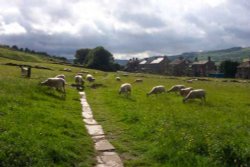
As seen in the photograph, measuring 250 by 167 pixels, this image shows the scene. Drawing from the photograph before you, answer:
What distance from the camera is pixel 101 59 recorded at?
16838 centimetres

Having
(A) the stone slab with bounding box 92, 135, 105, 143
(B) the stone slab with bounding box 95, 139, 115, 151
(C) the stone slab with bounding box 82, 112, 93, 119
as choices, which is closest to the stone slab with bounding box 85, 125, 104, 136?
(A) the stone slab with bounding box 92, 135, 105, 143

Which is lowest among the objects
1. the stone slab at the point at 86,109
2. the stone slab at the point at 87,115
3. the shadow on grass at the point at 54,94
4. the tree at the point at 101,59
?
the stone slab at the point at 86,109

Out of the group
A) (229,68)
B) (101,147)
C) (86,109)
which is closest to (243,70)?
(229,68)

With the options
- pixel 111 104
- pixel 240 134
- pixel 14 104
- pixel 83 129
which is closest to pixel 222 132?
pixel 240 134

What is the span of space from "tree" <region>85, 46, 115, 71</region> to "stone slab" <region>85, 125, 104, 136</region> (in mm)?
144308

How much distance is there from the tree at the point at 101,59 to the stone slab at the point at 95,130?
144 meters

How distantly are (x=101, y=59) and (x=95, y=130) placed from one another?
150m

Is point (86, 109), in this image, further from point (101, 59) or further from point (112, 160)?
point (101, 59)

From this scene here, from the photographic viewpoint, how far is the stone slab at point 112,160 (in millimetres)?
12992

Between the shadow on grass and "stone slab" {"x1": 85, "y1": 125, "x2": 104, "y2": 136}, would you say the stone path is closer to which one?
"stone slab" {"x1": 85, "y1": 125, "x2": 104, "y2": 136}

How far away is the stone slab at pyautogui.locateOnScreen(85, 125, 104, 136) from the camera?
17.9 metres

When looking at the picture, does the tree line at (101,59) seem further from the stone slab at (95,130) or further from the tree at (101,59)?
the stone slab at (95,130)

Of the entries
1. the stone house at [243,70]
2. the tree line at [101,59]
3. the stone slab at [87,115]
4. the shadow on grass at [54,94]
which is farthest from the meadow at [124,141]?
the stone house at [243,70]

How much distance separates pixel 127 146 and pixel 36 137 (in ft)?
13.0
